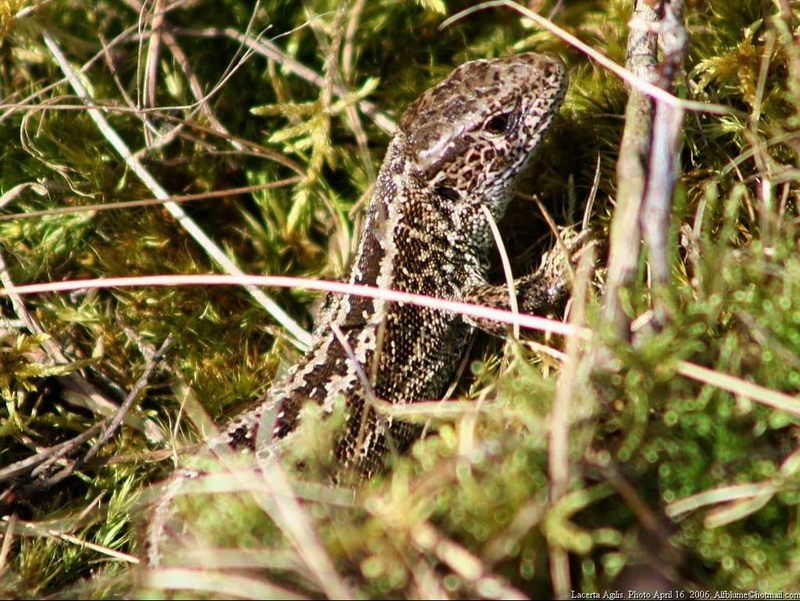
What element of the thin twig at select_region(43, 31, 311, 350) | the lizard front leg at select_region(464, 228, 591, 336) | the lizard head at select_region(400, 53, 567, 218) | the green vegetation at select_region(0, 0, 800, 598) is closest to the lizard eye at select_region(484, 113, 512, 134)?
the lizard head at select_region(400, 53, 567, 218)

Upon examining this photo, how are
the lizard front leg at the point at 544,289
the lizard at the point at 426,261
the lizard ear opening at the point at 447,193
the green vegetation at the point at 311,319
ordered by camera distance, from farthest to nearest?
1. the lizard ear opening at the point at 447,193
2. the lizard front leg at the point at 544,289
3. the lizard at the point at 426,261
4. the green vegetation at the point at 311,319

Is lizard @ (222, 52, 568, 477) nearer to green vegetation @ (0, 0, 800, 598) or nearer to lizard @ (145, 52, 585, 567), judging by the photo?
lizard @ (145, 52, 585, 567)

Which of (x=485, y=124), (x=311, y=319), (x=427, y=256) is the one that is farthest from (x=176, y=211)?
(x=485, y=124)

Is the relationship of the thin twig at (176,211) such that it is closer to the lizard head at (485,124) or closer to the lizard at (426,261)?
the lizard at (426,261)

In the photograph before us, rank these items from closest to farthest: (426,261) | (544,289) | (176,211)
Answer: (544,289)
(426,261)
(176,211)

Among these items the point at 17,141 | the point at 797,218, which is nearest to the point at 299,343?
the point at 17,141

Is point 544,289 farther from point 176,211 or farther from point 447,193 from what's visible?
point 176,211

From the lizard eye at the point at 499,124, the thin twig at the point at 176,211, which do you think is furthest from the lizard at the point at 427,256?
the thin twig at the point at 176,211
